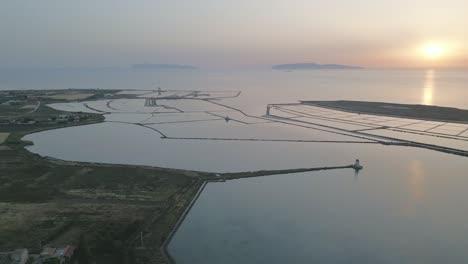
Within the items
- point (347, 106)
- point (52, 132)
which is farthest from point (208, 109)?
point (52, 132)

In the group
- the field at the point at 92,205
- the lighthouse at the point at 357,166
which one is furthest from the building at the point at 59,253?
the lighthouse at the point at 357,166

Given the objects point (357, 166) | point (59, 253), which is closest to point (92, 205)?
point (59, 253)

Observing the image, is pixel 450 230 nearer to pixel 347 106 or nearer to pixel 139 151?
pixel 139 151

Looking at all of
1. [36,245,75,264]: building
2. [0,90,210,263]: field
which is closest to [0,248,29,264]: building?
[36,245,75,264]: building

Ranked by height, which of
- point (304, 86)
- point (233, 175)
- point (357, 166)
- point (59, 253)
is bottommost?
point (59, 253)

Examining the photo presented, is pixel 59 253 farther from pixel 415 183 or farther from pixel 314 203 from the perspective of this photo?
pixel 415 183

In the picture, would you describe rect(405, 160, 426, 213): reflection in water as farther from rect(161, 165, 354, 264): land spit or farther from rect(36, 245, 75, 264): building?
rect(36, 245, 75, 264): building

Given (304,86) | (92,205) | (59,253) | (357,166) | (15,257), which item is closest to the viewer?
(15,257)
